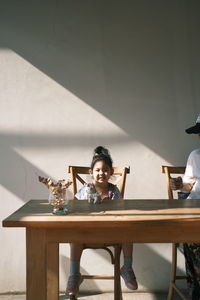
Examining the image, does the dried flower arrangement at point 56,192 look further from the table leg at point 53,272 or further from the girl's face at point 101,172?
the girl's face at point 101,172

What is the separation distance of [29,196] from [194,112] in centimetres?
147

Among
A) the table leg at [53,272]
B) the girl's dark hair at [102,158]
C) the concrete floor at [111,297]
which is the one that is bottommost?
the concrete floor at [111,297]

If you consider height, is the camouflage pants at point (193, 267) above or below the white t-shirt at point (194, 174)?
below

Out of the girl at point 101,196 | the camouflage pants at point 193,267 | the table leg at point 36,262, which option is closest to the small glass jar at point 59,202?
the table leg at point 36,262

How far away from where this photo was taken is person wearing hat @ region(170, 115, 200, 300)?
2.31m

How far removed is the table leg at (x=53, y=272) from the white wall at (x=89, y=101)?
102 cm

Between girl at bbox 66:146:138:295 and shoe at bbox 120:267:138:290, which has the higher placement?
girl at bbox 66:146:138:295

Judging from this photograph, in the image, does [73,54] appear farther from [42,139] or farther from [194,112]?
[194,112]

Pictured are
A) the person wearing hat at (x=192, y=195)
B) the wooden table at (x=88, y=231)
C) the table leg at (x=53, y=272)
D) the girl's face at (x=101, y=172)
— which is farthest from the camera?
the girl's face at (x=101, y=172)

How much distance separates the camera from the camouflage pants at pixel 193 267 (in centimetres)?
231

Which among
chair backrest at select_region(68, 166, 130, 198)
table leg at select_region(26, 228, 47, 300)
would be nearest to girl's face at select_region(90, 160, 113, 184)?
chair backrest at select_region(68, 166, 130, 198)

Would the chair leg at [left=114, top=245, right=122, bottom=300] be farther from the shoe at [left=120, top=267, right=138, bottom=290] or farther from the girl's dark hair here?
the girl's dark hair

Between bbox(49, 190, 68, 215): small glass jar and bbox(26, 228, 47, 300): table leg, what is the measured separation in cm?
16

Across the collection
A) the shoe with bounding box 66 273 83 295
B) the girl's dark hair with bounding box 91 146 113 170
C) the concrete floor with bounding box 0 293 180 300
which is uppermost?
the girl's dark hair with bounding box 91 146 113 170
